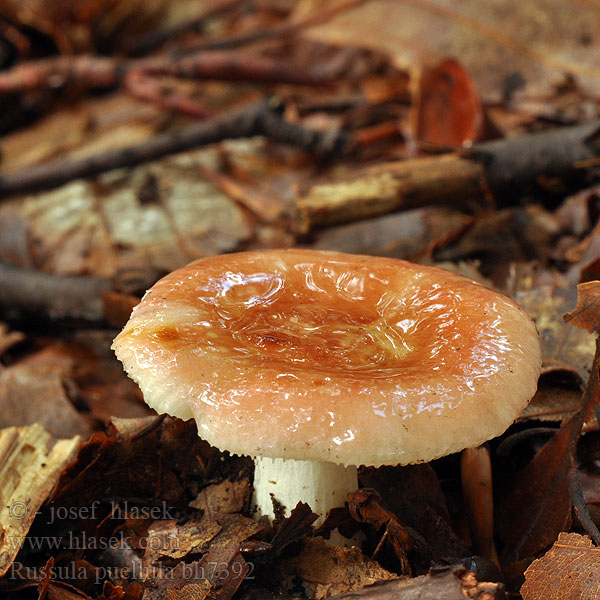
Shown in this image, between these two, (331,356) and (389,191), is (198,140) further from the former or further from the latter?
(331,356)

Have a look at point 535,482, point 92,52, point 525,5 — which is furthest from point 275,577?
point 92,52

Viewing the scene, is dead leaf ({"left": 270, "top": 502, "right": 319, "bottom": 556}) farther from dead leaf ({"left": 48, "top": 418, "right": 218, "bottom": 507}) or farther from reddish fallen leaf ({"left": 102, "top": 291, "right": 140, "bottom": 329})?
reddish fallen leaf ({"left": 102, "top": 291, "right": 140, "bottom": 329})

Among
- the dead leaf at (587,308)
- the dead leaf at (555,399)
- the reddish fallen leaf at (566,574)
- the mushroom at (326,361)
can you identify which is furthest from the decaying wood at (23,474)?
the dead leaf at (587,308)

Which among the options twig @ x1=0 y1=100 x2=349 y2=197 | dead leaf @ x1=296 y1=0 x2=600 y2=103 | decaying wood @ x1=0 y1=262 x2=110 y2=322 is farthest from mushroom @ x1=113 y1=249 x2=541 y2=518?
dead leaf @ x1=296 y1=0 x2=600 y2=103

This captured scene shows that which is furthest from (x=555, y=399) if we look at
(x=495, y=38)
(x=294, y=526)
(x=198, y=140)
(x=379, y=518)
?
(x=495, y=38)

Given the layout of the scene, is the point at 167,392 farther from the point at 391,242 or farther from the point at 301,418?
the point at 391,242

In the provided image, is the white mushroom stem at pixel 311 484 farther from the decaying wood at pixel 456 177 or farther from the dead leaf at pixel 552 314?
the decaying wood at pixel 456 177
